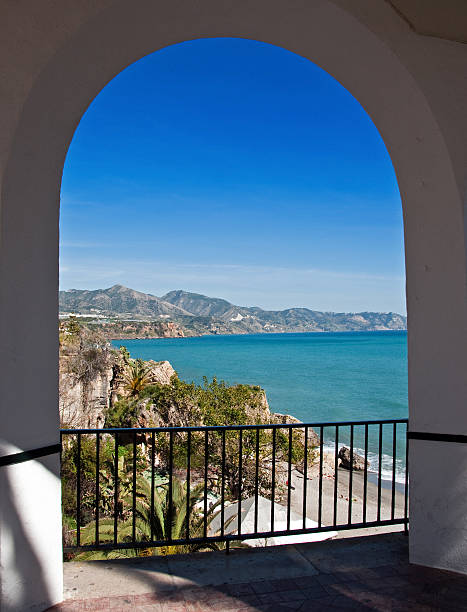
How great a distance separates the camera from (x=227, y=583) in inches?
94.9

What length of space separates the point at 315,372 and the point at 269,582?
64.2 metres

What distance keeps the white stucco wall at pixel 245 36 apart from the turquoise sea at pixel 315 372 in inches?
914

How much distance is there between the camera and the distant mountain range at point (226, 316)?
310 ft

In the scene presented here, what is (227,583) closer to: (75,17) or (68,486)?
(75,17)

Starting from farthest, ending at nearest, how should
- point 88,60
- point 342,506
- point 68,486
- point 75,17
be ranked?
1. point 342,506
2. point 68,486
3. point 88,60
4. point 75,17

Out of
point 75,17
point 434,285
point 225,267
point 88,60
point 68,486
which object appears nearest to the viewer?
point 75,17

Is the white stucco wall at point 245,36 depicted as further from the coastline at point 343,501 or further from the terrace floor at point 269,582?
the coastline at point 343,501

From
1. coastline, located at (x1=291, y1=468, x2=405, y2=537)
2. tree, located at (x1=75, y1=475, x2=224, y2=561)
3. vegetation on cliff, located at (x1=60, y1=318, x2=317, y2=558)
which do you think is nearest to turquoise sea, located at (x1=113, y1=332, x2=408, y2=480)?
coastline, located at (x1=291, y1=468, x2=405, y2=537)

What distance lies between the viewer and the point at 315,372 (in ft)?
213

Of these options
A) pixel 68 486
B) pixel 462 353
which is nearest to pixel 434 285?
pixel 462 353

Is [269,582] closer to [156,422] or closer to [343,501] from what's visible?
[343,501]

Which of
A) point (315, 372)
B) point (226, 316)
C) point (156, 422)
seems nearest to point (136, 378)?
point (156, 422)

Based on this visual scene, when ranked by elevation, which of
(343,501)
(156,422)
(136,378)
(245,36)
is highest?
(245,36)

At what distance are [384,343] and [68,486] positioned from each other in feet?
295
